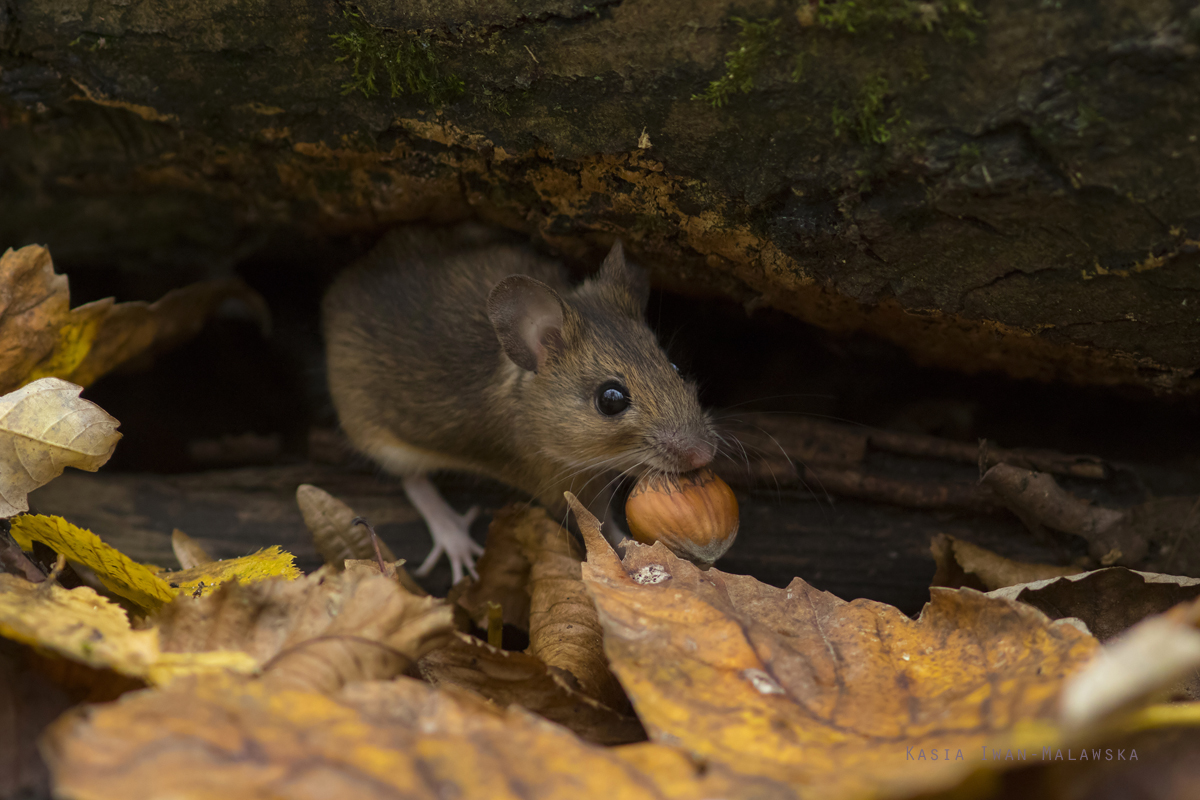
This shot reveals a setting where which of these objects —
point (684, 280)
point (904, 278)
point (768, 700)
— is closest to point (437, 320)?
point (684, 280)

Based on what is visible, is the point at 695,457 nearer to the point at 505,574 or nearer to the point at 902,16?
the point at 505,574

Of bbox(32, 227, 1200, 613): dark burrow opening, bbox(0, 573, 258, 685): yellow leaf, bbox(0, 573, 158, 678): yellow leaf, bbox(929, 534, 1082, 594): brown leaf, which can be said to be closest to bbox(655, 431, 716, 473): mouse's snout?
bbox(32, 227, 1200, 613): dark burrow opening

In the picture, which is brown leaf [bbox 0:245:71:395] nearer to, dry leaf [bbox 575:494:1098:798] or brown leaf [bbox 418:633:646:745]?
brown leaf [bbox 418:633:646:745]

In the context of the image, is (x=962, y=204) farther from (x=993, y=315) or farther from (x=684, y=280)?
(x=684, y=280)

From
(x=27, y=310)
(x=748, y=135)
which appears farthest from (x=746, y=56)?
(x=27, y=310)

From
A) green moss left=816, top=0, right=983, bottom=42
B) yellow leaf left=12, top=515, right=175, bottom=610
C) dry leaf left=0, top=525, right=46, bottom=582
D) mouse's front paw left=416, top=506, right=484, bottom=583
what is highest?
green moss left=816, top=0, right=983, bottom=42
